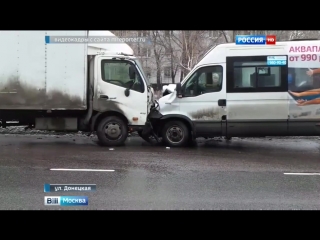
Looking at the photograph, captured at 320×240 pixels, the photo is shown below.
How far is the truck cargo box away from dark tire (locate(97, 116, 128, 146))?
2.44 ft

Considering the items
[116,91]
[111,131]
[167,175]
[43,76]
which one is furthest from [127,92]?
[167,175]

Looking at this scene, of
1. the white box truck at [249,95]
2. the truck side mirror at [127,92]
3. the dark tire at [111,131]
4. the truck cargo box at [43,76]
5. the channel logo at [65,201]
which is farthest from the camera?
the dark tire at [111,131]

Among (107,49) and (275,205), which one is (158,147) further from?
(275,205)

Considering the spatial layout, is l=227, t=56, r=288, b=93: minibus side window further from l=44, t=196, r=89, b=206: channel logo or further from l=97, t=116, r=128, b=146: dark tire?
l=44, t=196, r=89, b=206: channel logo

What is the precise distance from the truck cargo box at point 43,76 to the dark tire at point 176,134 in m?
2.28

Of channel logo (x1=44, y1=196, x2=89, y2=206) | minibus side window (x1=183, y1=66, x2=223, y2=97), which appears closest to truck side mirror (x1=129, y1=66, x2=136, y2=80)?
minibus side window (x1=183, y1=66, x2=223, y2=97)

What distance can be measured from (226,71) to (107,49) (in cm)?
316

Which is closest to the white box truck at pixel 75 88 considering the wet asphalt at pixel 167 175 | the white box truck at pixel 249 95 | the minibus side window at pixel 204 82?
the wet asphalt at pixel 167 175

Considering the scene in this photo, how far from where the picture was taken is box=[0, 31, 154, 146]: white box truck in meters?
9.16

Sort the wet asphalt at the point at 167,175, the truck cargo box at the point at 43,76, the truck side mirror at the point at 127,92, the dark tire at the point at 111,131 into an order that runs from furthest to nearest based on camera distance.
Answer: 1. the dark tire at the point at 111,131
2. the truck side mirror at the point at 127,92
3. the truck cargo box at the point at 43,76
4. the wet asphalt at the point at 167,175

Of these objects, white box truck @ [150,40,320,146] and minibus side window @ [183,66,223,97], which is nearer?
white box truck @ [150,40,320,146]

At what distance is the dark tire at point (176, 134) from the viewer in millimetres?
9609

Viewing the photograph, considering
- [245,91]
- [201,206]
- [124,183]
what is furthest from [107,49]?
[201,206]

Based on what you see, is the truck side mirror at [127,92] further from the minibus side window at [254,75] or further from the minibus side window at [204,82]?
the minibus side window at [254,75]
